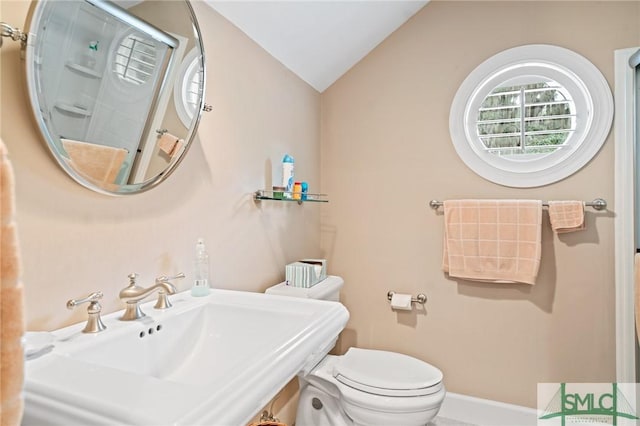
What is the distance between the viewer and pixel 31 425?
1.97 feet

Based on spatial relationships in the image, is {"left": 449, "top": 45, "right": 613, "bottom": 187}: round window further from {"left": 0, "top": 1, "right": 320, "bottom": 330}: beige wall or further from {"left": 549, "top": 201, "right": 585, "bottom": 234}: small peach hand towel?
{"left": 0, "top": 1, "right": 320, "bottom": 330}: beige wall

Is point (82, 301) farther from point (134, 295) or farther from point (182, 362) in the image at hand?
point (182, 362)

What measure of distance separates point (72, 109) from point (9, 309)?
59 centimetres

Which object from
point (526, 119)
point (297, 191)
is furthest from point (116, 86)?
point (526, 119)

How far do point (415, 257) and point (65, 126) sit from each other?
1862 mm

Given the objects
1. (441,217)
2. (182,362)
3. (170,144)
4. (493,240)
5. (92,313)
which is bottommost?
(182,362)

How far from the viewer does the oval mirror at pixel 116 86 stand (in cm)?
88

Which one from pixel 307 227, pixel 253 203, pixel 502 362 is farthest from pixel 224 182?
pixel 502 362

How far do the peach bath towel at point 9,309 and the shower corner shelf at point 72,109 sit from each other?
45 centimetres

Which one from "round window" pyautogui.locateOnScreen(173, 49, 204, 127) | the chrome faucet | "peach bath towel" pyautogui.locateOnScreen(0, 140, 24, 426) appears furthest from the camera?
"round window" pyautogui.locateOnScreen(173, 49, 204, 127)

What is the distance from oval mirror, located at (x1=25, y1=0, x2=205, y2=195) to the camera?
0.88m

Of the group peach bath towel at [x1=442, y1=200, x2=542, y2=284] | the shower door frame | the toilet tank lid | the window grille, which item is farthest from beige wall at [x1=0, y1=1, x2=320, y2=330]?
the shower door frame

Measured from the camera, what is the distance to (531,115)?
2053 millimetres

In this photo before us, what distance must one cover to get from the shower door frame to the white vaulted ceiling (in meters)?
1.13
